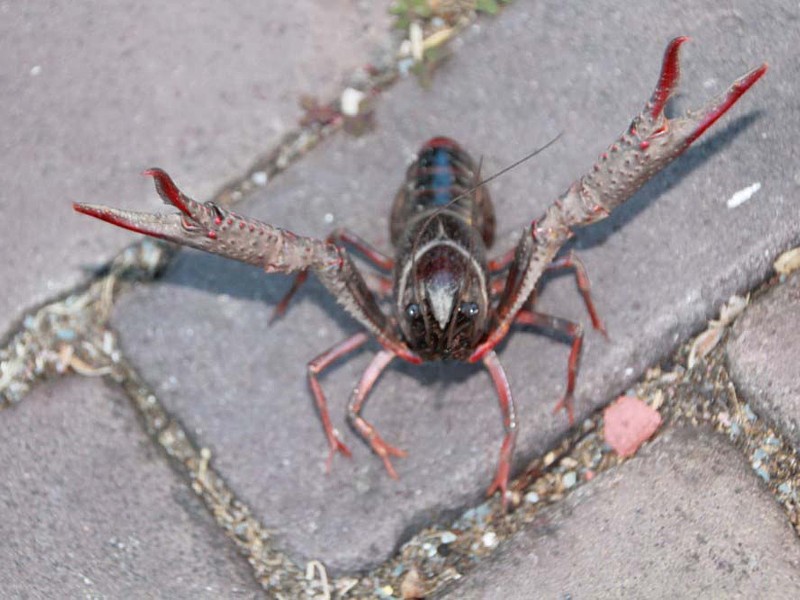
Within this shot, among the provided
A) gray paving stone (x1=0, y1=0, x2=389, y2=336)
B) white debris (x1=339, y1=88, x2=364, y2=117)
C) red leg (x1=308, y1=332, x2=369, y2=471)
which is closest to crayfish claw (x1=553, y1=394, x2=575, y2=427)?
red leg (x1=308, y1=332, x2=369, y2=471)

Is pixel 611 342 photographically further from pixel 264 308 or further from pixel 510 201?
pixel 264 308

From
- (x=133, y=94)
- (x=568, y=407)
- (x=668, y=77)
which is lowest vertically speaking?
(x=568, y=407)

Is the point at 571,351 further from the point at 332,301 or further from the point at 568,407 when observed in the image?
the point at 332,301

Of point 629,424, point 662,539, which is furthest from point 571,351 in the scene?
point 662,539

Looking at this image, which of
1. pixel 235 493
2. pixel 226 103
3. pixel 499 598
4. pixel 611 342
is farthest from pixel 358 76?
pixel 499 598

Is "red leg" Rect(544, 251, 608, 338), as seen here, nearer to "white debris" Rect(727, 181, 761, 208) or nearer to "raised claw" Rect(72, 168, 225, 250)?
"white debris" Rect(727, 181, 761, 208)

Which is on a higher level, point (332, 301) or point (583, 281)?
point (583, 281)

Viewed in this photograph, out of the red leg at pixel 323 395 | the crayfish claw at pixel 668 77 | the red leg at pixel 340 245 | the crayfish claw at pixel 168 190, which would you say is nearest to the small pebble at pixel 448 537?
the red leg at pixel 323 395
